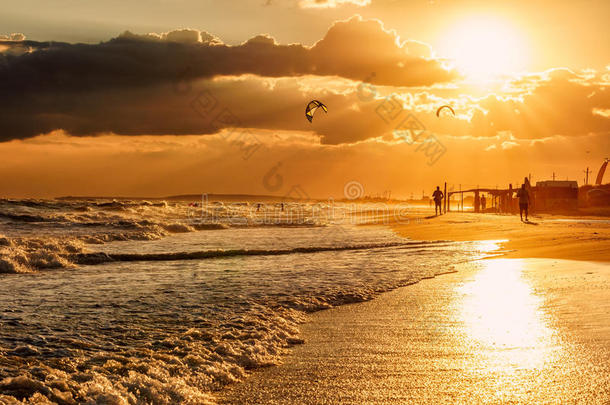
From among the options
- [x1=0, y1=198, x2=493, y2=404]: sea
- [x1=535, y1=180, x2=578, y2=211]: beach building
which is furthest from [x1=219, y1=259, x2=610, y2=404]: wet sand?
[x1=535, y1=180, x2=578, y2=211]: beach building

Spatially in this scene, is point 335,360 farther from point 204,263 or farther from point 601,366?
point 204,263

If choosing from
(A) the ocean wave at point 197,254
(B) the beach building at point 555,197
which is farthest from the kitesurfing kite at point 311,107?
(B) the beach building at point 555,197

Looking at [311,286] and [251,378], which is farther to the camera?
[311,286]

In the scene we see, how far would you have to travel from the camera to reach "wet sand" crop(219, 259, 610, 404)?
4.55 meters

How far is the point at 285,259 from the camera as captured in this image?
1666 centimetres

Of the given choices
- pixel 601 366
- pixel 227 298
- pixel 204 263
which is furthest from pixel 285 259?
pixel 601 366

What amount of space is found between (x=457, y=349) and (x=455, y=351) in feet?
0.27

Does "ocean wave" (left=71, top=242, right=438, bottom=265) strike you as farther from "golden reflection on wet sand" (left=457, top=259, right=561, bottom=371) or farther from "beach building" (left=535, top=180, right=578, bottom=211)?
"beach building" (left=535, top=180, right=578, bottom=211)

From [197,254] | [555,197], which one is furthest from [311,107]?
[555,197]

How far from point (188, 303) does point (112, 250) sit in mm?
12776

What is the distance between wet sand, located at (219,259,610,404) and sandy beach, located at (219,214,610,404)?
11 mm

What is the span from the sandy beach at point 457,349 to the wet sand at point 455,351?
0.01m

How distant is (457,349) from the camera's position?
588 centimetres

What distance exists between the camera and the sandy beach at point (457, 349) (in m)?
4.57
